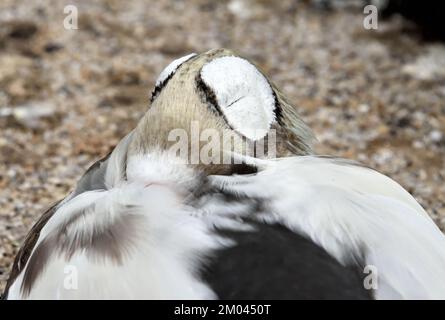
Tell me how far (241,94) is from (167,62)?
181cm

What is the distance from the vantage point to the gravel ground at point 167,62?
96.0 inches

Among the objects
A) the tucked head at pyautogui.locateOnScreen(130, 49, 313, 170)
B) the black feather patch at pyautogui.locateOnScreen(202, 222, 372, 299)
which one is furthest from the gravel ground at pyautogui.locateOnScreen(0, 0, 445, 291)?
the black feather patch at pyautogui.locateOnScreen(202, 222, 372, 299)

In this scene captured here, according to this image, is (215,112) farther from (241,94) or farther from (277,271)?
(277,271)

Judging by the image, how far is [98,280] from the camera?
103 cm

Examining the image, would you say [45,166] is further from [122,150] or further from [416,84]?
[416,84]

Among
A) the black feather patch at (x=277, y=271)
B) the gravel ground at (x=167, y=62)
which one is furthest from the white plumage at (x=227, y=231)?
the gravel ground at (x=167, y=62)

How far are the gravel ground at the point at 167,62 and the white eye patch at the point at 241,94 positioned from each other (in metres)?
0.81

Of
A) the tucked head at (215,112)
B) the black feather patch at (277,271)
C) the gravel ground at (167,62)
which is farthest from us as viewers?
the gravel ground at (167,62)

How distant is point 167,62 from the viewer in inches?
123

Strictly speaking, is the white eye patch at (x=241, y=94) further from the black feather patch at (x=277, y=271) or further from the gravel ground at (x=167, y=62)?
the gravel ground at (x=167, y=62)
